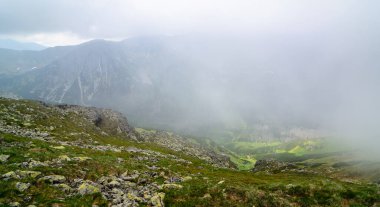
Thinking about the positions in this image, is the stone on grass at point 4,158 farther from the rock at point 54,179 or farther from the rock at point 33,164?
the rock at point 54,179

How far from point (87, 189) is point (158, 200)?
22.5 ft

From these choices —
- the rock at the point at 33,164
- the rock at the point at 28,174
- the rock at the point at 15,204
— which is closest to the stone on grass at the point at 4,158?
the rock at the point at 33,164

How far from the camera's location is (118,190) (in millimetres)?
30828

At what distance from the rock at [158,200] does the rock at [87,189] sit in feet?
17.8

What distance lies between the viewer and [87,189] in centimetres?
2847

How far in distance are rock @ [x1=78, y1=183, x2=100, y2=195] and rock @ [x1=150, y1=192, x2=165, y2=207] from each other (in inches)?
213

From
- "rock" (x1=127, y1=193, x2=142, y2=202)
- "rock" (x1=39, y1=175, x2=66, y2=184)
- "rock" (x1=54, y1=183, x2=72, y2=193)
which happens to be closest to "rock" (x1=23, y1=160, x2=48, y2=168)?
"rock" (x1=39, y1=175, x2=66, y2=184)

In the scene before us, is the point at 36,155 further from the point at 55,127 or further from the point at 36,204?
the point at 55,127

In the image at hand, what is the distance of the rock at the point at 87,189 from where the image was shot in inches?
1105

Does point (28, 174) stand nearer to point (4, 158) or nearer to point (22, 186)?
point (22, 186)

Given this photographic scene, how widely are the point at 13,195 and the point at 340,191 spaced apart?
110ft

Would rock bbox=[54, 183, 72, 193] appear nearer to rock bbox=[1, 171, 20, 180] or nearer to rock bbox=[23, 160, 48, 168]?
rock bbox=[1, 171, 20, 180]

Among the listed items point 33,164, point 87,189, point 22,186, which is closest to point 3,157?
point 33,164

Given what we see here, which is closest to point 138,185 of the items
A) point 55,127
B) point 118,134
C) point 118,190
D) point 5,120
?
point 118,190
